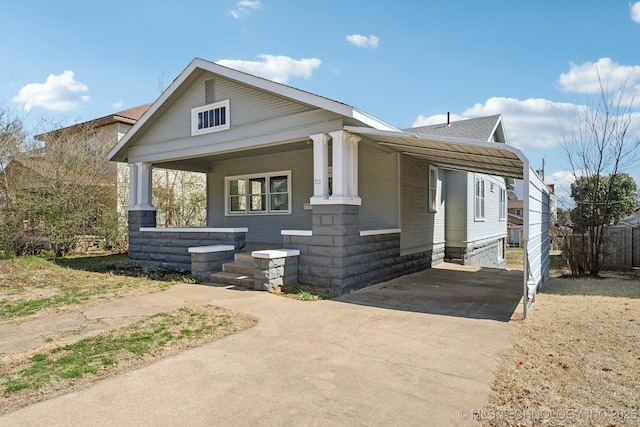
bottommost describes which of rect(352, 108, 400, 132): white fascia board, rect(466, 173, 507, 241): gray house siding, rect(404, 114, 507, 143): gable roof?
rect(466, 173, 507, 241): gray house siding

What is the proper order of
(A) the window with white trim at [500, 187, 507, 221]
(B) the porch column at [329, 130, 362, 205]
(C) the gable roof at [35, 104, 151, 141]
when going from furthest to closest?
1. (A) the window with white trim at [500, 187, 507, 221]
2. (C) the gable roof at [35, 104, 151, 141]
3. (B) the porch column at [329, 130, 362, 205]

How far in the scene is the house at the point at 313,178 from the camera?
7227 mm

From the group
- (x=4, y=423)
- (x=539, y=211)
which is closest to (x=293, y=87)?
(x=539, y=211)

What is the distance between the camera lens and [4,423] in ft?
8.41

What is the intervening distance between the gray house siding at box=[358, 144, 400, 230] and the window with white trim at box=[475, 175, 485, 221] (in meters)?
5.56

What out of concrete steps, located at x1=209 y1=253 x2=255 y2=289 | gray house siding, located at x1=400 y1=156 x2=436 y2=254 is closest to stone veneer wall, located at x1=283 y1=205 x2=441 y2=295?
concrete steps, located at x1=209 y1=253 x2=255 y2=289

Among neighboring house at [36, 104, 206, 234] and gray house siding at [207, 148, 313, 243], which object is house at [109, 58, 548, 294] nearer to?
gray house siding at [207, 148, 313, 243]

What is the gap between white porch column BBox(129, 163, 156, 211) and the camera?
11039 millimetres

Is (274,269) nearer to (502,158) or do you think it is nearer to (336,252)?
(336,252)

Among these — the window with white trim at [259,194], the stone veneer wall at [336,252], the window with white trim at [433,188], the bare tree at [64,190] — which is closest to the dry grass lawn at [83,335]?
the stone veneer wall at [336,252]

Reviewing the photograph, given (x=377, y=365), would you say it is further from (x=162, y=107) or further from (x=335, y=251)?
(x=162, y=107)

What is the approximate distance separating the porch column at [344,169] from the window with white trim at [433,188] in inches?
181

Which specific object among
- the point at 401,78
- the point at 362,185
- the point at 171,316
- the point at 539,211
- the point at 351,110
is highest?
the point at 401,78

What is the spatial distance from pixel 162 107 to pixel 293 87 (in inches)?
176
